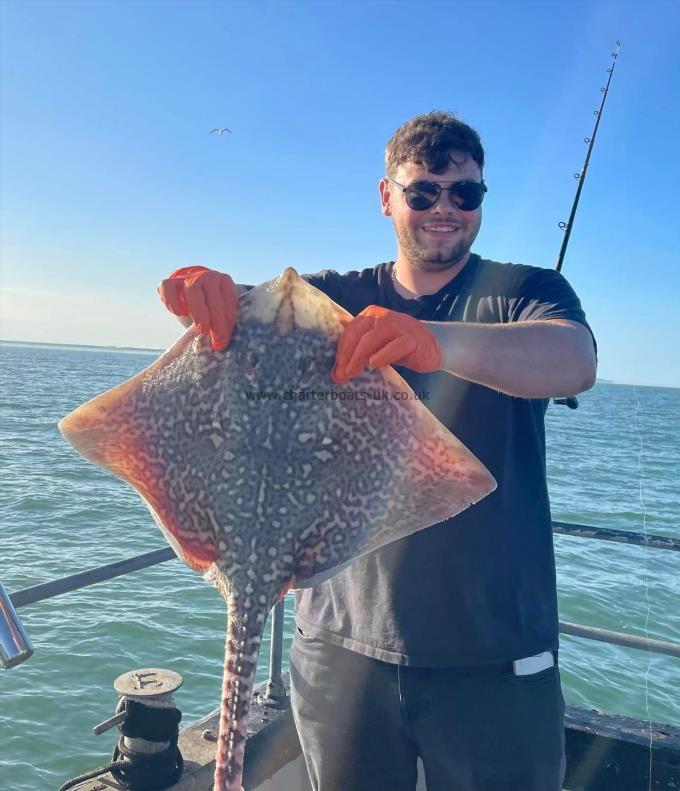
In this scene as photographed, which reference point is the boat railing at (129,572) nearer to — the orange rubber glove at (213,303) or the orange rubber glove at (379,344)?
the orange rubber glove at (213,303)

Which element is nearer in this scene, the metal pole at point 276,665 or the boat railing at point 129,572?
the boat railing at point 129,572

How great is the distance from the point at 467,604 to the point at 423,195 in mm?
1758

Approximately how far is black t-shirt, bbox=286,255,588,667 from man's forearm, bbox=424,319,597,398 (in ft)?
0.62

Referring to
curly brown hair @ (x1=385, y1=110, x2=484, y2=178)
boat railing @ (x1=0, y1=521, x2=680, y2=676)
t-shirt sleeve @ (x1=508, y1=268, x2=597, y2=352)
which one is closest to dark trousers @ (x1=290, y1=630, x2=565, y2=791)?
boat railing @ (x1=0, y1=521, x2=680, y2=676)

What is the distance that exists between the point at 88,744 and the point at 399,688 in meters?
6.54

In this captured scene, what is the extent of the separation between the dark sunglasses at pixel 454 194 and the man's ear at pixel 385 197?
0.85 feet

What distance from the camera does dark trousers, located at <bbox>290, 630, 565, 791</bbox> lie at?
250 cm

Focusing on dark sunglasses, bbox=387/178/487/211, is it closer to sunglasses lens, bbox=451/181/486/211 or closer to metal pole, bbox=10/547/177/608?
sunglasses lens, bbox=451/181/486/211

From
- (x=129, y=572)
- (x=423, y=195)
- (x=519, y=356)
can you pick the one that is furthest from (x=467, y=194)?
(x=129, y=572)

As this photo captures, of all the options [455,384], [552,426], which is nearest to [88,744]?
[455,384]

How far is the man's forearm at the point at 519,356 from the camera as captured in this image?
226 centimetres

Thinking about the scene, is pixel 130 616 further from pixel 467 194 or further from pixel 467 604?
pixel 467 194

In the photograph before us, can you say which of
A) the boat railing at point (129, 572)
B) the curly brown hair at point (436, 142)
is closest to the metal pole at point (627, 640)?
the boat railing at point (129, 572)

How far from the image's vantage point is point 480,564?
2.62 m
